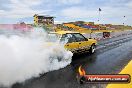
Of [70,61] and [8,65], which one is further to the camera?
[70,61]

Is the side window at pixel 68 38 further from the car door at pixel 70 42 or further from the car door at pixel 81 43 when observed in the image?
the car door at pixel 81 43

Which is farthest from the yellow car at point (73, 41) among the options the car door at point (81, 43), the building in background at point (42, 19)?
the building in background at point (42, 19)

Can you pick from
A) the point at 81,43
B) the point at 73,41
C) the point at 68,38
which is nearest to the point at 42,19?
the point at 81,43

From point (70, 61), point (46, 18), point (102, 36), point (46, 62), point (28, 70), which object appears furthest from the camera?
point (46, 18)

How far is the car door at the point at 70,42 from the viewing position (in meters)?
11.8

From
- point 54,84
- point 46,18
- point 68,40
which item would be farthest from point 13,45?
point 46,18

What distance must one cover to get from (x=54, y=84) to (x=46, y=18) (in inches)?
1895

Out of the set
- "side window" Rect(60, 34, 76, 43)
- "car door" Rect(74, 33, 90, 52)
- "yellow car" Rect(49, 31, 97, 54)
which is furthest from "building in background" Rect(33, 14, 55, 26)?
"side window" Rect(60, 34, 76, 43)

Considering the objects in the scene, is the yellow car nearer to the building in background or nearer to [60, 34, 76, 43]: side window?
[60, 34, 76, 43]: side window

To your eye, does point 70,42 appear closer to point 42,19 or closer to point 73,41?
point 73,41

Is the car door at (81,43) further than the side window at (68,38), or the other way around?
the car door at (81,43)

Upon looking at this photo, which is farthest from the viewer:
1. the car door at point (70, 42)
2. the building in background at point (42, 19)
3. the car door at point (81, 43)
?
the building in background at point (42, 19)

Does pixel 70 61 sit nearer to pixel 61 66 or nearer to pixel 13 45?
pixel 61 66

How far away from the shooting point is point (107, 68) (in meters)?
10.4
